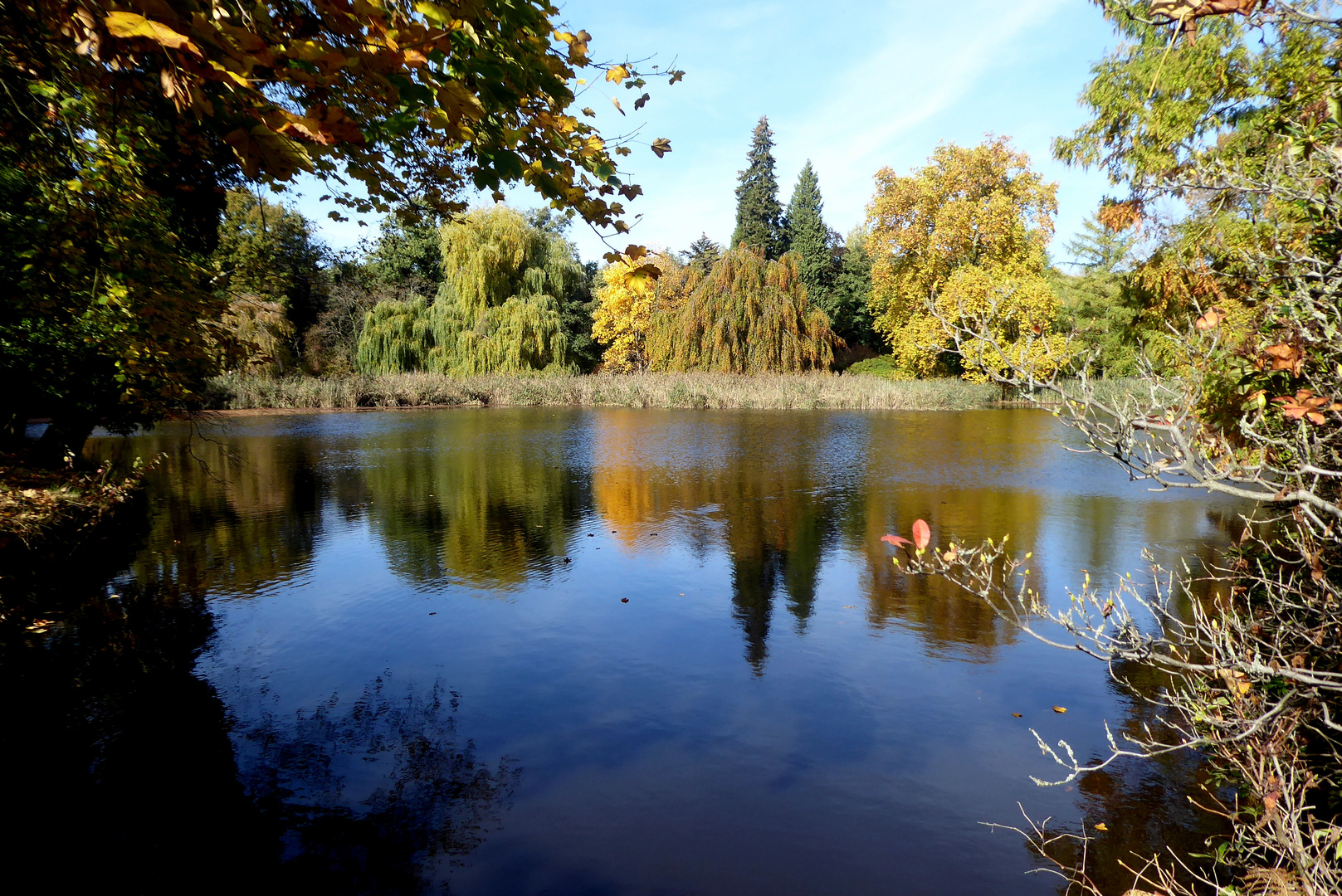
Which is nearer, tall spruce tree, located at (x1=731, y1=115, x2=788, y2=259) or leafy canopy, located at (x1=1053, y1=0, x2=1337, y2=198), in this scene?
leafy canopy, located at (x1=1053, y1=0, x2=1337, y2=198)

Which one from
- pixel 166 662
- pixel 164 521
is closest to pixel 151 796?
pixel 166 662

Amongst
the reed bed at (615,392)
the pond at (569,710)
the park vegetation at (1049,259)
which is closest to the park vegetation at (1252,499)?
the park vegetation at (1049,259)

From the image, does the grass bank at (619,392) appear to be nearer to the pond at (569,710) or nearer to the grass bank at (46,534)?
the pond at (569,710)

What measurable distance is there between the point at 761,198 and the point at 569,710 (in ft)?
148

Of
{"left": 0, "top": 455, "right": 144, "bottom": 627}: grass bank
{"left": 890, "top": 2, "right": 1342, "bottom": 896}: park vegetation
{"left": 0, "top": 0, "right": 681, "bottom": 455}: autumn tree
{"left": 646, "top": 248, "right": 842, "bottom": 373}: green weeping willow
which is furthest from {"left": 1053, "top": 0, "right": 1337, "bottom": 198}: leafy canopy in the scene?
{"left": 646, "top": 248, "right": 842, "bottom": 373}: green weeping willow

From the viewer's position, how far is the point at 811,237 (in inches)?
1713

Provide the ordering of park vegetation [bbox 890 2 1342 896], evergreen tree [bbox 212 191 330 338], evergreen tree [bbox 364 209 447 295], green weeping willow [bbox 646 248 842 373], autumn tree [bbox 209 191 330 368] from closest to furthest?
1. park vegetation [bbox 890 2 1342 896]
2. autumn tree [bbox 209 191 330 368]
3. evergreen tree [bbox 212 191 330 338]
4. green weeping willow [bbox 646 248 842 373]
5. evergreen tree [bbox 364 209 447 295]

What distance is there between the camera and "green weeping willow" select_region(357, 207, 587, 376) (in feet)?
94.9

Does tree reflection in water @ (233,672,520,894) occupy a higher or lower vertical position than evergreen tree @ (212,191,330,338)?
lower

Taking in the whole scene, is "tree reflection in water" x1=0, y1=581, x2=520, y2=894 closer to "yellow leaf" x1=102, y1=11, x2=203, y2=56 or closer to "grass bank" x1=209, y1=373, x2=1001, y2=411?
"yellow leaf" x1=102, y1=11, x2=203, y2=56

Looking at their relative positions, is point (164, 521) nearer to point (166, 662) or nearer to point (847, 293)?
point (166, 662)

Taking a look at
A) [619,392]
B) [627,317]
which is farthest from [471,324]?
[627,317]

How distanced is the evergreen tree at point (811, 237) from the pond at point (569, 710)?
114ft

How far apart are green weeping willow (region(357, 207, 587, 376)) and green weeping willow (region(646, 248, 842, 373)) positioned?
184 inches
